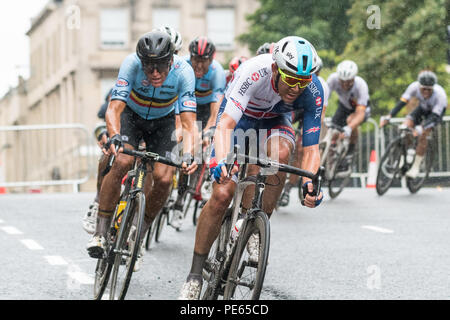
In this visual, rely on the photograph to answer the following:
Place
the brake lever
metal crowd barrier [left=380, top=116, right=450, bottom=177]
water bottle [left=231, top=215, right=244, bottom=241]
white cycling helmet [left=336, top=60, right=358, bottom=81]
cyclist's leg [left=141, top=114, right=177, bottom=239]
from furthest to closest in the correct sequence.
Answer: metal crowd barrier [left=380, top=116, right=450, bottom=177] < white cycling helmet [left=336, top=60, right=358, bottom=81] < cyclist's leg [left=141, top=114, right=177, bottom=239] < water bottle [left=231, top=215, right=244, bottom=241] < the brake lever

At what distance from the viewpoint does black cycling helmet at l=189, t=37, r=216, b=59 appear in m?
10.3

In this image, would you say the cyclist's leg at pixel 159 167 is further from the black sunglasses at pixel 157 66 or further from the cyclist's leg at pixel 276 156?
the cyclist's leg at pixel 276 156

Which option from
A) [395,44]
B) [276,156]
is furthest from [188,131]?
[395,44]

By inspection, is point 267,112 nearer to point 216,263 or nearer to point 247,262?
point 216,263

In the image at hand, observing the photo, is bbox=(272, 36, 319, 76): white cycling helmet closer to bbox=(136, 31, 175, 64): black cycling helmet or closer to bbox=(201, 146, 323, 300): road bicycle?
bbox=(201, 146, 323, 300): road bicycle

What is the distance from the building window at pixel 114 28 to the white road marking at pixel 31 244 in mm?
36443

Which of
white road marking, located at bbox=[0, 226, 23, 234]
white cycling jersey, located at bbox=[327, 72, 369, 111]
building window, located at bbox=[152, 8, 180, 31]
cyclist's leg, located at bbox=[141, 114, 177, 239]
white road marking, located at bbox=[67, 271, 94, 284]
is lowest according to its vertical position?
white road marking, located at bbox=[0, 226, 23, 234]

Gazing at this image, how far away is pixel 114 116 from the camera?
7.15m

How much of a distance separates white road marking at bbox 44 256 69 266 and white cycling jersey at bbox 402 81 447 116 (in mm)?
7146

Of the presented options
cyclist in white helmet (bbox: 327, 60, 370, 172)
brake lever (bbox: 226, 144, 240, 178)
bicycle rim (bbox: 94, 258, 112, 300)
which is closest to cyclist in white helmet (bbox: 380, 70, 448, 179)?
cyclist in white helmet (bbox: 327, 60, 370, 172)

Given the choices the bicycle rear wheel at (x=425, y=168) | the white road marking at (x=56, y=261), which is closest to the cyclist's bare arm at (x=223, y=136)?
the white road marking at (x=56, y=261)

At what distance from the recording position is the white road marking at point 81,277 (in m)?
7.70
